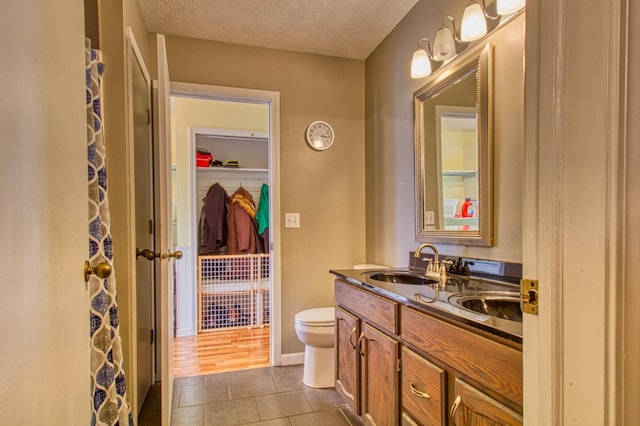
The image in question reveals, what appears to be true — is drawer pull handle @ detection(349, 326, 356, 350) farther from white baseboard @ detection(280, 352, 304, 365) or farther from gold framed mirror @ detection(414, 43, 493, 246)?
white baseboard @ detection(280, 352, 304, 365)

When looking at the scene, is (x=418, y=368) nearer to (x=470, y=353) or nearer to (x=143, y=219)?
(x=470, y=353)

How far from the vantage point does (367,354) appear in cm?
167

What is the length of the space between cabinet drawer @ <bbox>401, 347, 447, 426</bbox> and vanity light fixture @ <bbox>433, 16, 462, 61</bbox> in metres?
1.46

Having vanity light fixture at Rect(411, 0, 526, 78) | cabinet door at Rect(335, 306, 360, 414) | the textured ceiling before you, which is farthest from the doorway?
vanity light fixture at Rect(411, 0, 526, 78)

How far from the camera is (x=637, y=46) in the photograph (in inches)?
19.3

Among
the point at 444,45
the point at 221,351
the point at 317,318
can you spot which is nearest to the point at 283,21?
the point at 444,45

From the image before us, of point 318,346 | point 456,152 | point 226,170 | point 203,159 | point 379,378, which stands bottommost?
point 318,346

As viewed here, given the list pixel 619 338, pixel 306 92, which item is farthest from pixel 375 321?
pixel 306 92

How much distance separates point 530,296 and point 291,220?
2.19m

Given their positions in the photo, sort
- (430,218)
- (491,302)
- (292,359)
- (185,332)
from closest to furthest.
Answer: (491,302)
(430,218)
(292,359)
(185,332)

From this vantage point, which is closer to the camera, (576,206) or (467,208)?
(576,206)

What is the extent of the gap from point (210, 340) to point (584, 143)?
11.0 ft

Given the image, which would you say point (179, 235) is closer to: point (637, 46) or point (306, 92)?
point (306, 92)

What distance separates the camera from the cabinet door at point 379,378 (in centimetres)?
142
